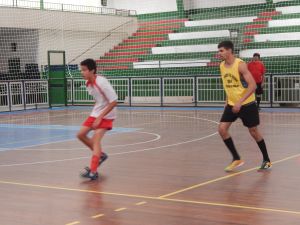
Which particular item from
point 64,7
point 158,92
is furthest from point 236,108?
point 64,7

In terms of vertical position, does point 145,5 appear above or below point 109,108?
above

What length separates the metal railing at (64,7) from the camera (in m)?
29.2

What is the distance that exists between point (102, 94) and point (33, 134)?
252 inches

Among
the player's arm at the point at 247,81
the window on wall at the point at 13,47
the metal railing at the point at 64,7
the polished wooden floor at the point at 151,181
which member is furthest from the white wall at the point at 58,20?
the player's arm at the point at 247,81

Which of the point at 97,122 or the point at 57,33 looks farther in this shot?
the point at 57,33

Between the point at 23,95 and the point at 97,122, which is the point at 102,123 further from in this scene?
the point at 23,95

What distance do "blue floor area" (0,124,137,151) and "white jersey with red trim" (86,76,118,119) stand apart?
401 centimetres

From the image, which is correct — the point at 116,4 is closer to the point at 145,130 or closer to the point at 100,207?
the point at 145,130

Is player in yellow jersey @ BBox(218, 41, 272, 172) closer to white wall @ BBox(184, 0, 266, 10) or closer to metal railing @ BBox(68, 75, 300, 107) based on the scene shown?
metal railing @ BBox(68, 75, 300, 107)

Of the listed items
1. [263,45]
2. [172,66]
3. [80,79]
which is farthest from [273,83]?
[80,79]

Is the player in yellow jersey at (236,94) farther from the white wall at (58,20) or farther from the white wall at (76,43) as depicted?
the white wall at (76,43)

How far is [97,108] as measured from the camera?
8.29 metres

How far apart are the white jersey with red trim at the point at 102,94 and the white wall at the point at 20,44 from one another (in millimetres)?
20725

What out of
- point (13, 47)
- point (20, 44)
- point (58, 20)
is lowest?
point (13, 47)
